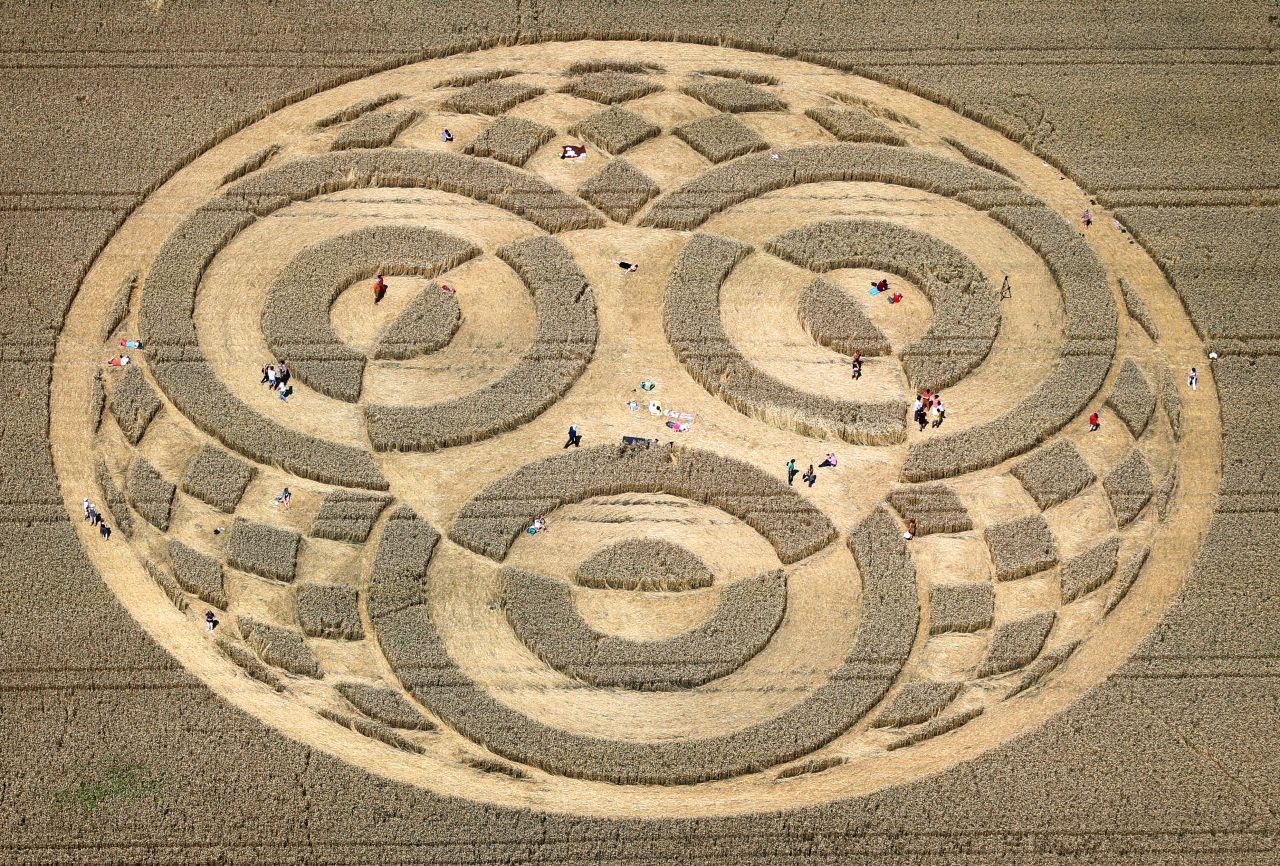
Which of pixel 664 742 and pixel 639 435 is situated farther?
pixel 639 435

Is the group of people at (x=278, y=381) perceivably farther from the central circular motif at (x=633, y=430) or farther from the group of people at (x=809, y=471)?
the group of people at (x=809, y=471)

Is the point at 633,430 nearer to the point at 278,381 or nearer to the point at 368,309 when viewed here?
the point at 368,309

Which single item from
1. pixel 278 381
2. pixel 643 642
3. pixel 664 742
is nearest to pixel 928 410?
pixel 643 642

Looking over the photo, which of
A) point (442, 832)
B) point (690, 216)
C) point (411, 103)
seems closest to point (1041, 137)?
point (690, 216)

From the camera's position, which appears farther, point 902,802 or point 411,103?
point 411,103

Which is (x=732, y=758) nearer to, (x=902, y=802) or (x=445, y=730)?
(x=902, y=802)

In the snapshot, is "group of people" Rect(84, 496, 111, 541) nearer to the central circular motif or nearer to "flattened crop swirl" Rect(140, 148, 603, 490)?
the central circular motif

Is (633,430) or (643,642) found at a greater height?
(633,430)
